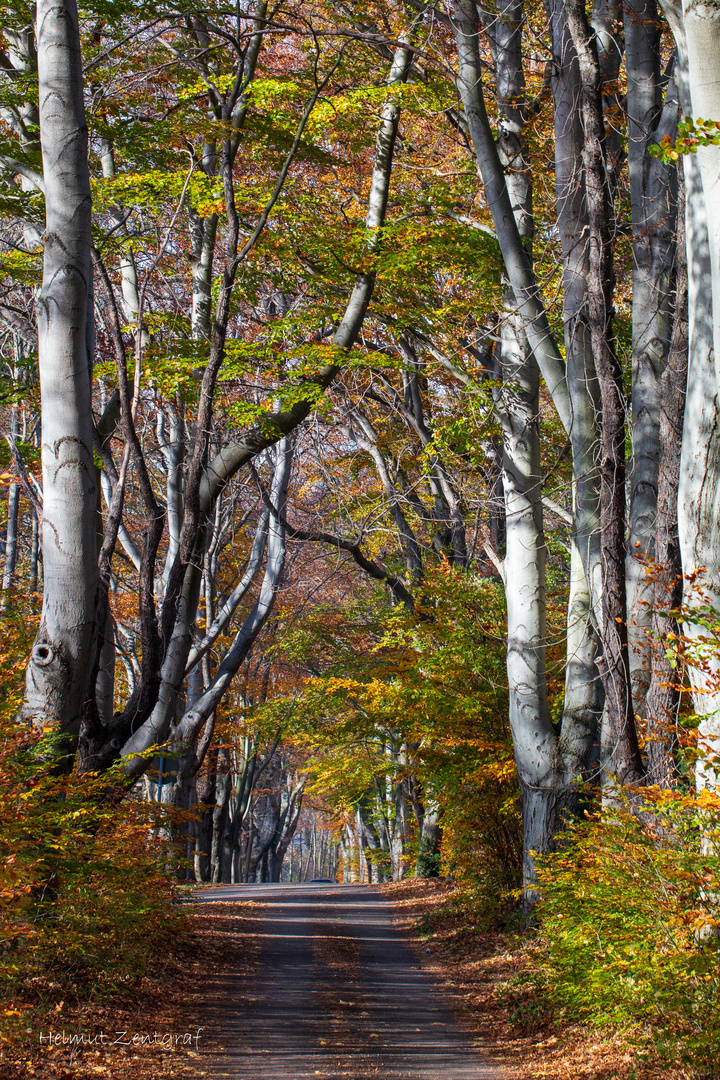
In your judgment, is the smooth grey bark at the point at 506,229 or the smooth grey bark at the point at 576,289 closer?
the smooth grey bark at the point at 576,289

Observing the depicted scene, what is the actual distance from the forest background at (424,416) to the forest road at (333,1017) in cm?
101

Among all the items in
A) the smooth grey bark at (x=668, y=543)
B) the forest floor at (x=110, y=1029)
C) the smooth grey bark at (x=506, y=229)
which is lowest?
the forest floor at (x=110, y=1029)

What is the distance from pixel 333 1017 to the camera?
261 inches

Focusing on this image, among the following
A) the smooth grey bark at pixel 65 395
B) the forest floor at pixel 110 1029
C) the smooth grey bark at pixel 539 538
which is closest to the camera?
the forest floor at pixel 110 1029

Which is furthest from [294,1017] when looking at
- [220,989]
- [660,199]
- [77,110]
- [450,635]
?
[660,199]

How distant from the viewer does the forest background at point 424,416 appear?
5.28 m

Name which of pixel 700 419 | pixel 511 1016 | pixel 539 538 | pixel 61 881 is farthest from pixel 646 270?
pixel 61 881

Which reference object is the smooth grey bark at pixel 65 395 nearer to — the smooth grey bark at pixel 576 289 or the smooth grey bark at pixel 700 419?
the smooth grey bark at pixel 700 419

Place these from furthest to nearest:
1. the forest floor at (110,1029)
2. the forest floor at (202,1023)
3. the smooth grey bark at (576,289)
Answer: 1. the smooth grey bark at (576,289)
2. the forest floor at (202,1023)
3. the forest floor at (110,1029)

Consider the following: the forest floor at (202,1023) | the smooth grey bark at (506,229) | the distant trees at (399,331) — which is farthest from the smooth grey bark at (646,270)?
the forest floor at (202,1023)

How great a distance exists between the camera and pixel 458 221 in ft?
35.7

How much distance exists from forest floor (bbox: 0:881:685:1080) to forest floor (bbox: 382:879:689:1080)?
0.03 feet

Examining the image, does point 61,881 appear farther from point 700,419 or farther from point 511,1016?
point 700,419

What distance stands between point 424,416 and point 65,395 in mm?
9341
